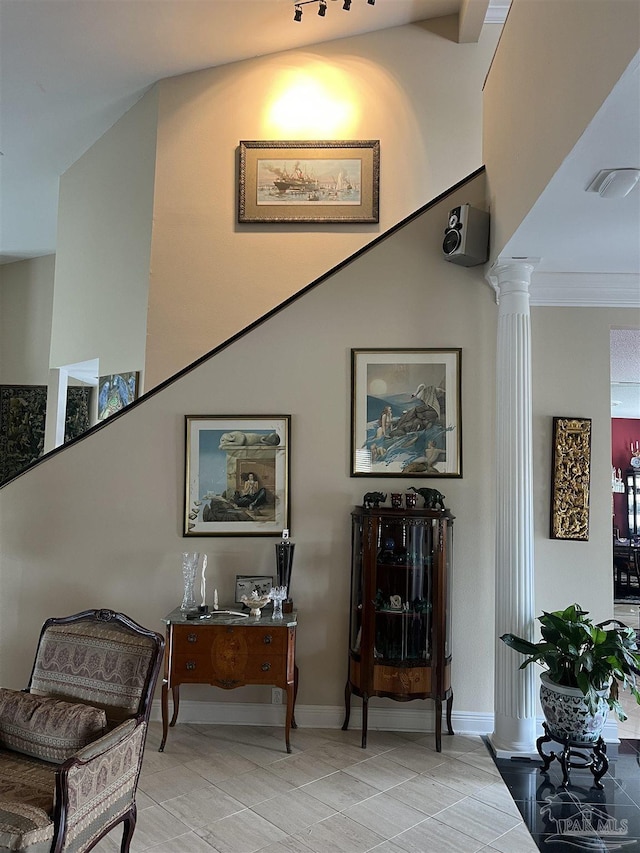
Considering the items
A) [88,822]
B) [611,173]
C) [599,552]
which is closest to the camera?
[88,822]

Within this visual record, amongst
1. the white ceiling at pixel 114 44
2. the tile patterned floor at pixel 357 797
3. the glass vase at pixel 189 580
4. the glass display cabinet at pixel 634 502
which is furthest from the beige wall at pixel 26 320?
the glass display cabinet at pixel 634 502

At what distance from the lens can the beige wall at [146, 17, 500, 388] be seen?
5.46 metres

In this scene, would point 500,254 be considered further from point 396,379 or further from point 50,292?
point 50,292

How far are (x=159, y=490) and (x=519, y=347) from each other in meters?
2.51

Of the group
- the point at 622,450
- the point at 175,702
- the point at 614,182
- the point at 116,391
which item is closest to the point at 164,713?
the point at 175,702

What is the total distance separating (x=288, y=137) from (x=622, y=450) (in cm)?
886

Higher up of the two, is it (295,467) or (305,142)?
(305,142)

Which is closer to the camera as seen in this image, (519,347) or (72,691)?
(72,691)

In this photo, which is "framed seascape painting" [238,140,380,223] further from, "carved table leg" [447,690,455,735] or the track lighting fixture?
"carved table leg" [447,690,455,735]

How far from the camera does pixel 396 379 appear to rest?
4.27 meters

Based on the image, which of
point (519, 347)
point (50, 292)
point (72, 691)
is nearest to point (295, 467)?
point (519, 347)

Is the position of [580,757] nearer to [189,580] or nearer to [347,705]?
[347,705]

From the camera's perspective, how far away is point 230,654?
373cm

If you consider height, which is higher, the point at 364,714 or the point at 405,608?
the point at 405,608
